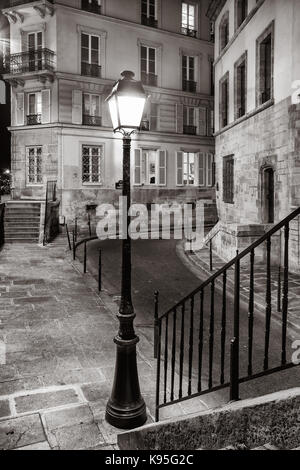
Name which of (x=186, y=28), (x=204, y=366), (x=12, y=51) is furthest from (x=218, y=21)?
(x=204, y=366)

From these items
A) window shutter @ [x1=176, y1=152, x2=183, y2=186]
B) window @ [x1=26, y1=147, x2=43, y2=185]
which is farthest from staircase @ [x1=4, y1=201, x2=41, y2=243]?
window shutter @ [x1=176, y1=152, x2=183, y2=186]

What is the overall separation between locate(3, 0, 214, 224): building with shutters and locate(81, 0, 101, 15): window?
55 mm

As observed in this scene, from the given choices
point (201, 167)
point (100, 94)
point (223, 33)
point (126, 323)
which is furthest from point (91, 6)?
point (126, 323)

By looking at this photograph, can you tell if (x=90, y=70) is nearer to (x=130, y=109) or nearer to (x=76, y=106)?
(x=76, y=106)

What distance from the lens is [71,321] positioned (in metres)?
7.12

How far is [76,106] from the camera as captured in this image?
888 inches

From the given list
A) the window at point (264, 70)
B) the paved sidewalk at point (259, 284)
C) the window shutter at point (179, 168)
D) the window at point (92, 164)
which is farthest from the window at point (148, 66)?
the paved sidewalk at point (259, 284)

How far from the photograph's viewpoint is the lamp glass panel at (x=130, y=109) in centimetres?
388

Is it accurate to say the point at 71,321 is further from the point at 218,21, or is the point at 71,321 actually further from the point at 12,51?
the point at 12,51

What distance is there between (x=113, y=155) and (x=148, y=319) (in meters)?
17.5

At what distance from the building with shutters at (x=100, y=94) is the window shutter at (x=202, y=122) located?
0.07 meters

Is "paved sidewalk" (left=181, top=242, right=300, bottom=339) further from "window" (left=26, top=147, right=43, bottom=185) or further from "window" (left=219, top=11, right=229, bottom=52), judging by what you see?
"window" (left=26, top=147, right=43, bottom=185)

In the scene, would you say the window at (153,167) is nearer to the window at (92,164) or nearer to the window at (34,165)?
the window at (92,164)

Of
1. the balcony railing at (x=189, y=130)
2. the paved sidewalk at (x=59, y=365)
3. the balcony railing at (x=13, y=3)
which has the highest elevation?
the balcony railing at (x=13, y=3)
